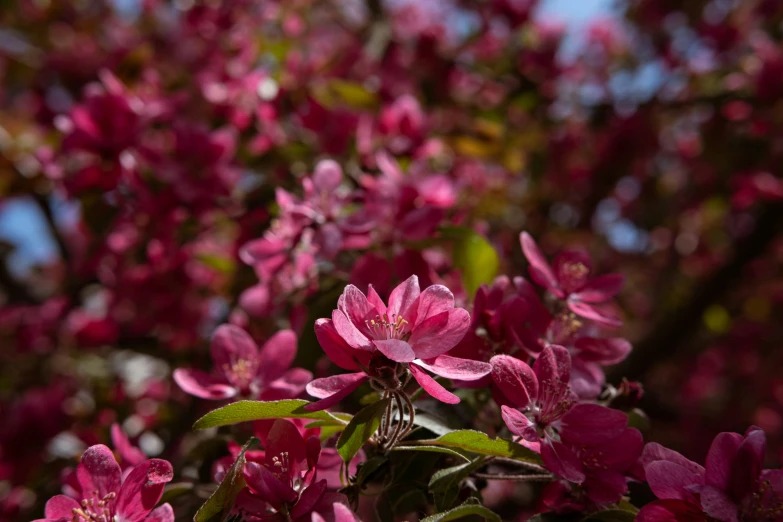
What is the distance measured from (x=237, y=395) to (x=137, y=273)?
3.80 ft

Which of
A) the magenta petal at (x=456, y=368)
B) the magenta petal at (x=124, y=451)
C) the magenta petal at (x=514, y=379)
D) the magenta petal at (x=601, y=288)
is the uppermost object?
the magenta petal at (x=456, y=368)

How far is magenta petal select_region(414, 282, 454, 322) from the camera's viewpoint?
850 mm

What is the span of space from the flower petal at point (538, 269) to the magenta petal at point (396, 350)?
→ 39cm

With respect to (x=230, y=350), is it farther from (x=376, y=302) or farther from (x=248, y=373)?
(x=376, y=302)

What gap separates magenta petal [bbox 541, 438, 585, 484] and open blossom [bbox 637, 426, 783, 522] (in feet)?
0.27

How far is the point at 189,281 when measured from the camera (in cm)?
216

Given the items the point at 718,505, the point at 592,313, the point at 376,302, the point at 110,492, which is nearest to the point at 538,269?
the point at 592,313

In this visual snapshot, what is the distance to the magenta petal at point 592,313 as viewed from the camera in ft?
3.49

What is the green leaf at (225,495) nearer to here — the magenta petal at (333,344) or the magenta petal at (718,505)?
the magenta petal at (333,344)

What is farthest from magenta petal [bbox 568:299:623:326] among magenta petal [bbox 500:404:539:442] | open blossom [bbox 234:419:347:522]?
open blossom [bbox 234:419:347:522]

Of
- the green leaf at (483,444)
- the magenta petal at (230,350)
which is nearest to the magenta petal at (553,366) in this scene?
the green leaf at (483,444)

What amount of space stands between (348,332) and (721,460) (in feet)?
1.58

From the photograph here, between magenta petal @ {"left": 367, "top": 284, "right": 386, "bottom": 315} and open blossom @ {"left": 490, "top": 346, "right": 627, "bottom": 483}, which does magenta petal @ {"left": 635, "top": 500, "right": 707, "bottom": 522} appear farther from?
magenta petal @ {"left": 367, "top": 284, "right": 386, "bottom": 315}

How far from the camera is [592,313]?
1.08 meters
